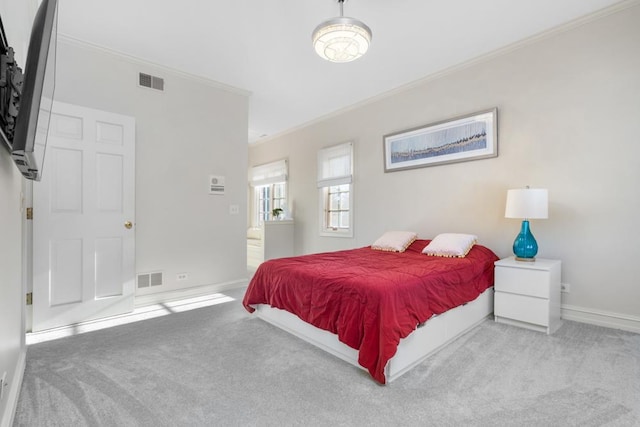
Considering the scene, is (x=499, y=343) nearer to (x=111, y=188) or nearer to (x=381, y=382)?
(x=381, y=382)

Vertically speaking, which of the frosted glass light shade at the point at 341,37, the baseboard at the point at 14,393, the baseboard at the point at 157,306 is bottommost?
the baseboard at the point at 157,306

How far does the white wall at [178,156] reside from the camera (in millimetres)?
3104

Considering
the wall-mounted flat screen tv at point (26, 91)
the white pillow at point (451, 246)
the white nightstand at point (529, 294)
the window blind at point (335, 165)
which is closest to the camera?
the wall-mounted flat screen tv at point (26, 91)

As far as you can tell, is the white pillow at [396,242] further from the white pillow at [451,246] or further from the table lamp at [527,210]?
the table lamp at [527,210]

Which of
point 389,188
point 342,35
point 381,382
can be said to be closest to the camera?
point 381,382

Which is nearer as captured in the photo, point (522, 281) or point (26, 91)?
point (26, 91)

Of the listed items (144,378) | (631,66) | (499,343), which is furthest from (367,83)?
(144,378)

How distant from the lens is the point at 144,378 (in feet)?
6.04

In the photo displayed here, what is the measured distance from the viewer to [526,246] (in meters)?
2.75

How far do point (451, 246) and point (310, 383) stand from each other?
6.47 feet

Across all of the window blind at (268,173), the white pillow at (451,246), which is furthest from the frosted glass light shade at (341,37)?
the window blind at (268,173)

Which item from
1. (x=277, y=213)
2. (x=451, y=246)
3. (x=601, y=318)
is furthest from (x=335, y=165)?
(x=601, y=318)

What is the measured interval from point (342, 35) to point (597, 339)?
10.2 feet

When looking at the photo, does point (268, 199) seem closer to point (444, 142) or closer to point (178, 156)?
point (178, 156)
